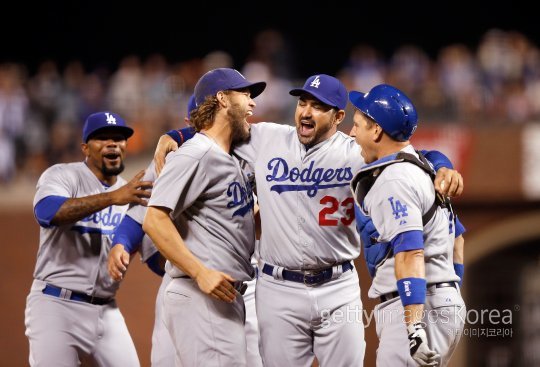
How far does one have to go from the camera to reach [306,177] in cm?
503

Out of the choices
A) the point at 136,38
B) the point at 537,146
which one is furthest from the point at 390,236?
the point at 136,38

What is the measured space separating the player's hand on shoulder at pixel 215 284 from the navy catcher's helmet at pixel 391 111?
3.92 feet

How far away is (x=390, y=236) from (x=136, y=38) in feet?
45.9

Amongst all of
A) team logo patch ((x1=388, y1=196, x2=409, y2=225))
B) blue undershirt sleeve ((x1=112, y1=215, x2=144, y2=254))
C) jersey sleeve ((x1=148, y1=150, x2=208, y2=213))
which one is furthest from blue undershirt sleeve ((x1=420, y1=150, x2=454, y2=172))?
blue undershirt sleeve ((x1=112, y1=215, x2=144, y2=254))

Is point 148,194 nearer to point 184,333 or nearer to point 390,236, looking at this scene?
point 184,333

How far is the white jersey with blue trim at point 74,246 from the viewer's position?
5.70 meters

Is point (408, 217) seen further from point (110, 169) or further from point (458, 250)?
point (110, 169)

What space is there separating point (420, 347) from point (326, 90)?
170cm

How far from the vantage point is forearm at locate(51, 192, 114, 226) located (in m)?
5.44

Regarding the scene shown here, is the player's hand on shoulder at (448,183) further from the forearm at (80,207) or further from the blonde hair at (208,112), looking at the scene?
the forearm at (80,207)

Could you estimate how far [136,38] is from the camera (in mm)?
17422

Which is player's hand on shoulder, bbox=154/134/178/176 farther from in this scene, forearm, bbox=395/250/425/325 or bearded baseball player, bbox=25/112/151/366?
forearm, bbox=395/250/425/325

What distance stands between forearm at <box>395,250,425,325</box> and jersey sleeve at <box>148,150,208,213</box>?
3.91 feet

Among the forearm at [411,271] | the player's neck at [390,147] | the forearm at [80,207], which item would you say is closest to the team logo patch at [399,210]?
the forearm at [411,271]
